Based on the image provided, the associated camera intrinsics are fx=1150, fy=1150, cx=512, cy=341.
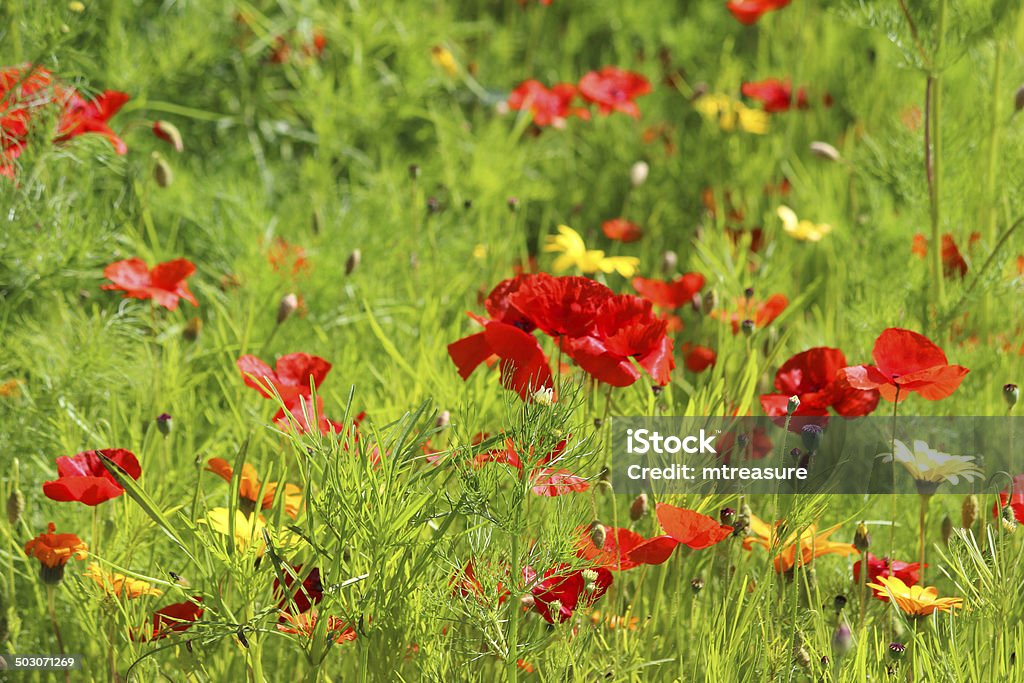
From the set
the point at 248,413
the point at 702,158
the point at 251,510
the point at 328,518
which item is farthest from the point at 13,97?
the point at 702,158

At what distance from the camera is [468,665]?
2.83 feet

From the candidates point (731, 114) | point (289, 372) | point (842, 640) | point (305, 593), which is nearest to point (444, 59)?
point (731, 114)

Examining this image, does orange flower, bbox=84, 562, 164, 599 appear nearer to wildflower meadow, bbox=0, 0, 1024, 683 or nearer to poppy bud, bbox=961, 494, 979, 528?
wildflower meadow, bbox=0, 0, 1024, 683

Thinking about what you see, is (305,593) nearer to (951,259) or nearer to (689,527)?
(689,527)

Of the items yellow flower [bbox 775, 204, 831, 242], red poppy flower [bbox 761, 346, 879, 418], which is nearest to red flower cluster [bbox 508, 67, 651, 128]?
yellow flower [bbox 775, 204, 831, 242]

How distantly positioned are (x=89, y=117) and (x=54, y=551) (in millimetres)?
601

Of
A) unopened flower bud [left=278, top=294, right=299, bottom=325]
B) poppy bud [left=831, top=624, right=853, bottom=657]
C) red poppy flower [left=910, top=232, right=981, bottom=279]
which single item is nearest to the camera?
poppy bud [left=831, top=624, right=853, bottom=657]

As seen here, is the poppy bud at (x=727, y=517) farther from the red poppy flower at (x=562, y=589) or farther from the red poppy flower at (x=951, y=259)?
the red poppy flower at (x=951, y=259)

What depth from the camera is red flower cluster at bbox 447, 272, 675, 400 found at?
86 cm

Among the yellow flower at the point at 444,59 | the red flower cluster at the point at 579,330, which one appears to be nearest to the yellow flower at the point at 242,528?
the red flower cluster at the point at 579,330

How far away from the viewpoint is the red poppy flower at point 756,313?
1.28m

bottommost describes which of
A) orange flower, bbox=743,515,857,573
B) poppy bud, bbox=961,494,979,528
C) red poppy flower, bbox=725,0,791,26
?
orange flower, bbox=743,515,857,573

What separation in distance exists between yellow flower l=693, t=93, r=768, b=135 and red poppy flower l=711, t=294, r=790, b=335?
2.11 ft

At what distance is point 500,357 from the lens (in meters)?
0.89
